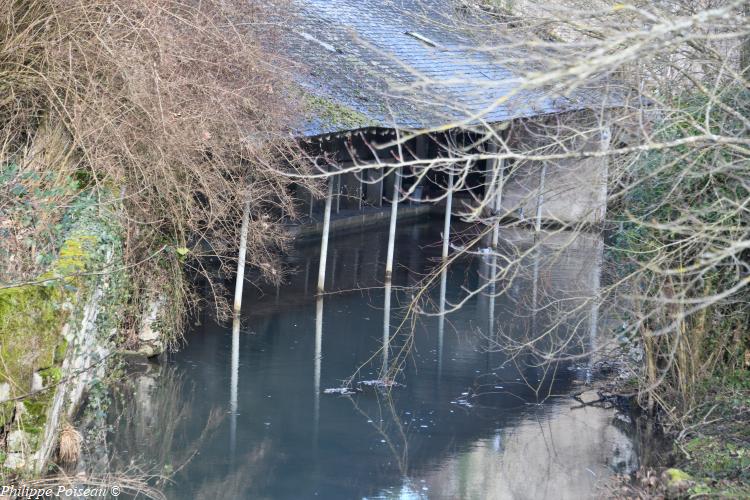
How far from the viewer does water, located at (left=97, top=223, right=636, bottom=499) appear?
8.08 metres

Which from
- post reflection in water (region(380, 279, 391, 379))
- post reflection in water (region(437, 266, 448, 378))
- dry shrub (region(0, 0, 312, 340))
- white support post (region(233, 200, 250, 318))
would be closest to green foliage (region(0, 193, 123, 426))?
dry shrub (region(0, 0, 312, 340))

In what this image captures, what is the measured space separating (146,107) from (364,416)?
12.0 ft

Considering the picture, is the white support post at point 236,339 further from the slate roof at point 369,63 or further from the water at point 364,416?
the slate roof at point 369,63

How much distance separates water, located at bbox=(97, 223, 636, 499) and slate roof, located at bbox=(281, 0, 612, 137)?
2842 mm

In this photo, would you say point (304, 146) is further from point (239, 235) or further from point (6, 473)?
point (6, 473)

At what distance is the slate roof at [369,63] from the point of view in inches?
542

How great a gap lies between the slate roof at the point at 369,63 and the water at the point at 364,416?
9.32 feet

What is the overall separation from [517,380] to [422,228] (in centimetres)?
1137

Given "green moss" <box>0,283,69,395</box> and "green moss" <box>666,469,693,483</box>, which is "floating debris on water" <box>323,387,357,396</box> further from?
"green moss" <box>0,283,69,395</box>

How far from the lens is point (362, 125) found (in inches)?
547

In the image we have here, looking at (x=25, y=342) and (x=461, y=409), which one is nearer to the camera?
(x=25, y=342)

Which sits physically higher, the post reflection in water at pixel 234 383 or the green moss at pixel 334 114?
the green moss at pixel 334 114

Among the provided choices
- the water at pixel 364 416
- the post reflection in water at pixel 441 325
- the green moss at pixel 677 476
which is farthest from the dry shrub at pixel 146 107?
the green moss at pixel 677 476

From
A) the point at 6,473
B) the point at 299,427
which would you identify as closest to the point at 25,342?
the point at 6,473
